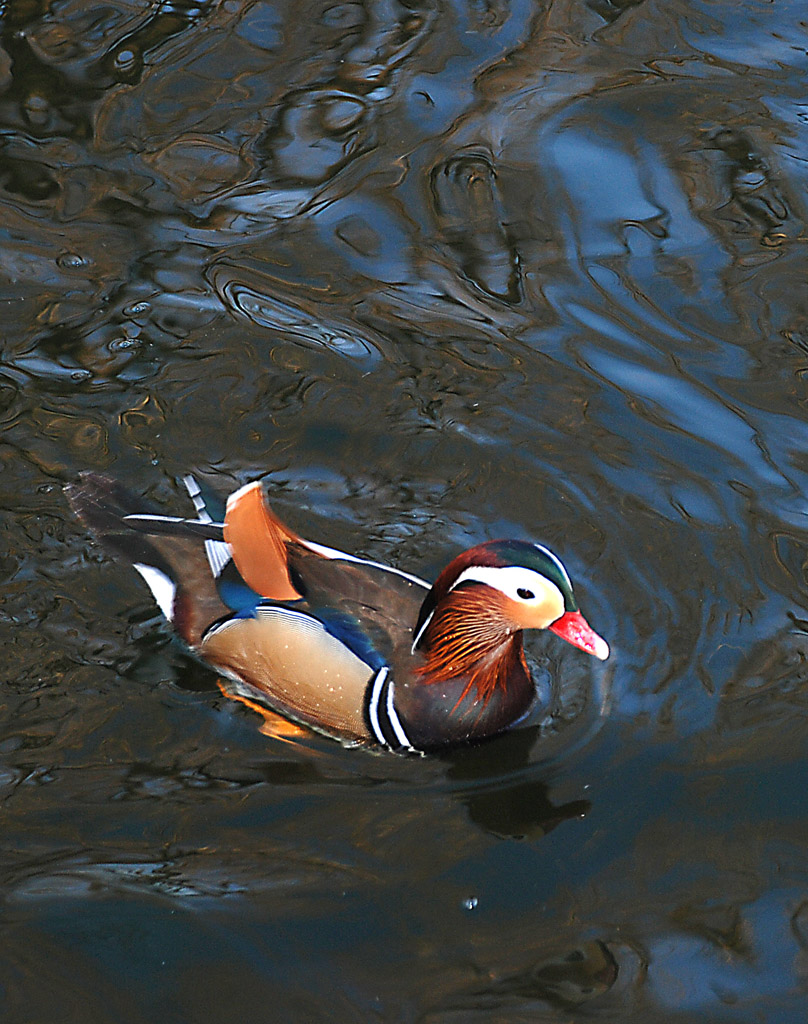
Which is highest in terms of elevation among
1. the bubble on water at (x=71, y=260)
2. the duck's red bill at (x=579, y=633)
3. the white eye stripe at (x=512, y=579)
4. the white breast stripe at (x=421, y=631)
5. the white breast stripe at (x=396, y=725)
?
the white eye stripe at (x=512, y=579)

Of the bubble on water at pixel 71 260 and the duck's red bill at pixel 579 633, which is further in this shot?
the bubble on water at pixel 71 260

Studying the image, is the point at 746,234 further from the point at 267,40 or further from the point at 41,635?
the point at 41,635

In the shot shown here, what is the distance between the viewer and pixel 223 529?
4.55 m

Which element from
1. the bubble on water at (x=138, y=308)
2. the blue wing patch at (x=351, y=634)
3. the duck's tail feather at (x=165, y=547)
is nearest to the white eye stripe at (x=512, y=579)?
the blue wing patch at (x=351, y=634)

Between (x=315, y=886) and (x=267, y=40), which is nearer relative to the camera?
(x=315, y=886)

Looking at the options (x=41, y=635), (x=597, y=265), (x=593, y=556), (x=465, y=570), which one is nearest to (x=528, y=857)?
(x=465, y=570)

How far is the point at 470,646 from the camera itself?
173 inches

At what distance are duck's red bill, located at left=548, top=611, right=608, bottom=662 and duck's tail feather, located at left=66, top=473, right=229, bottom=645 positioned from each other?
119 cm

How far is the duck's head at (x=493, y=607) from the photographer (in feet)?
13.5

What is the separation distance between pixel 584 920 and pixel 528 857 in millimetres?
293

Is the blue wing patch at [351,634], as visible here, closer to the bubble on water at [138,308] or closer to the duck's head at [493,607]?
the duck's head at [493,607]

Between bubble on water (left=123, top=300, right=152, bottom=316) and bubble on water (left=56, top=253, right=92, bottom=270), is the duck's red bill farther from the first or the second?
bubble on water (left=56, top=253, right=92, bottom=270)

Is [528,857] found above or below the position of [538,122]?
below

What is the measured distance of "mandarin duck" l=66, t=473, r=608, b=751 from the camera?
4.33 m
